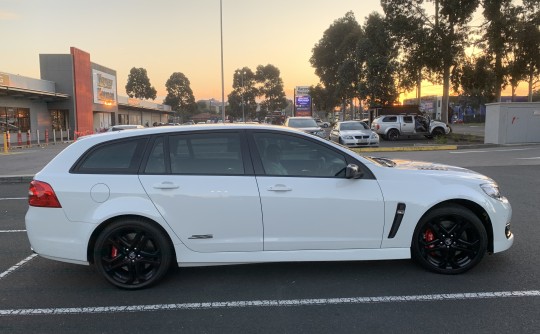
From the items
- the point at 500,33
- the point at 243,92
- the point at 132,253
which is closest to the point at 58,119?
the point at 500,33

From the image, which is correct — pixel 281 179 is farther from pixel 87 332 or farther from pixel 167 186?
pixel 87 332

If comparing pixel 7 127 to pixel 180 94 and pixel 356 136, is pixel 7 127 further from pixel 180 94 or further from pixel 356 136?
pixel 180 94

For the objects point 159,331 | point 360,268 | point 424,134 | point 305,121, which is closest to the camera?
point 159,331

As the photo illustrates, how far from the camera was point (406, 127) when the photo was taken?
92.9 feet

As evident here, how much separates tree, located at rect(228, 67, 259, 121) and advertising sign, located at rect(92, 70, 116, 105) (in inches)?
2175

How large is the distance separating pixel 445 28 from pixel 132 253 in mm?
29205

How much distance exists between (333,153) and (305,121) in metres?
17.4

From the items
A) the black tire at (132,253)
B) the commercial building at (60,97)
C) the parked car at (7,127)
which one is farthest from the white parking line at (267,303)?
the parked car at (7,127)

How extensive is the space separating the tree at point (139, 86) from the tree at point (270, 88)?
2557 cm

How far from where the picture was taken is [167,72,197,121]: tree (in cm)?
10644

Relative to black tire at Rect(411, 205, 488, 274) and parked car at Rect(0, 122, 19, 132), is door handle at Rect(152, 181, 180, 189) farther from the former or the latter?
parked car at Rect(0, 122, 19, 132)

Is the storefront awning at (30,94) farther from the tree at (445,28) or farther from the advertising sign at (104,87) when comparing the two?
the tree at (445,28)

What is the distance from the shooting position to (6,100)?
30.1 meters

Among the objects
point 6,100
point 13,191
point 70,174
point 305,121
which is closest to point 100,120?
point 6,100
